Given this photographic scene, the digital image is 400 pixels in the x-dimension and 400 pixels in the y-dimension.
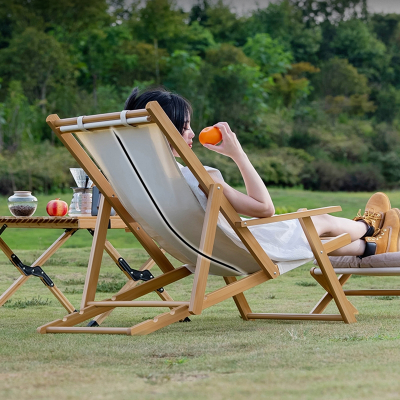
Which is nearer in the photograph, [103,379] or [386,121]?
[103,379]

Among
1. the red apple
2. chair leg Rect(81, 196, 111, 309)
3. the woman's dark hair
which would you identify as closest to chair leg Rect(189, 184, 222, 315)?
the woman's dark hair

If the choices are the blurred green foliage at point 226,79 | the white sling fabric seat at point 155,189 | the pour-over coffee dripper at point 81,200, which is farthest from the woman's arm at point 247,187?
the blurred green foliage at point 226,79

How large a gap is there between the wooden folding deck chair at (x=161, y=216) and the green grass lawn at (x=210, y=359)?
0.15 meters

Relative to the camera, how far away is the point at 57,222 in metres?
3.05

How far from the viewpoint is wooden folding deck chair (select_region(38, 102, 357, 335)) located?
221 centimetres

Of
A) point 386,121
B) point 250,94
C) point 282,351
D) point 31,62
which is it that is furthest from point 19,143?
point 282,351

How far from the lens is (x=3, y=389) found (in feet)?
4.82

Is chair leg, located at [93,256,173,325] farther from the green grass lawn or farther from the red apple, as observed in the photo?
the red apple

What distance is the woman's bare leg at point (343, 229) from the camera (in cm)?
284

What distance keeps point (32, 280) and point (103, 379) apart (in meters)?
3.80

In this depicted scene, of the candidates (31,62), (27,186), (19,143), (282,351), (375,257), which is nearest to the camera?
(282,351)

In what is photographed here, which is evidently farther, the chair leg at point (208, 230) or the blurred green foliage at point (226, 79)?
the blurred green foliage at point (226, 79)

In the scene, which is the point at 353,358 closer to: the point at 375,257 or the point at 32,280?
the point at 375,257

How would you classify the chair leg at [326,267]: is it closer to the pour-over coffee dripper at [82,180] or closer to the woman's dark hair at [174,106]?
the woman's dark hair at [174,106]
